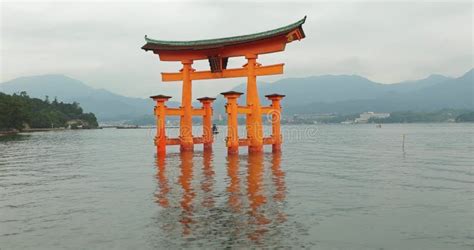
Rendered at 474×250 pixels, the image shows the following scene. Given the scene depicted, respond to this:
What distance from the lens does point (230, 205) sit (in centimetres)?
1170

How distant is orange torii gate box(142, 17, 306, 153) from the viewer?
27.1 m

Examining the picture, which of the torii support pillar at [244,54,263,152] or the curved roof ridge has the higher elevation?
the curved roof ridge

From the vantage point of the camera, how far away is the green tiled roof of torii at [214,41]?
1034 inches

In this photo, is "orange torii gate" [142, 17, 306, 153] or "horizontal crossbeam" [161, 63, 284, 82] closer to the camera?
"orange torii gate" [142, 17, 306, 153]

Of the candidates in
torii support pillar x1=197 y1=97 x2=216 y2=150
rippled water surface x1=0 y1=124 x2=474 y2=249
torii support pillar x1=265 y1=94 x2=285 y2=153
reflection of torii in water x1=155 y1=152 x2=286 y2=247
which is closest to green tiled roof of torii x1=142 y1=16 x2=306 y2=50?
torii support pillar x1=197 y1=97 x2=216 y2=150

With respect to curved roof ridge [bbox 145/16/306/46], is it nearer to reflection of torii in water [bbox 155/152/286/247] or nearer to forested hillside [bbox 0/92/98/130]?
reflection of torii in water [bbox 155/152/286/247]

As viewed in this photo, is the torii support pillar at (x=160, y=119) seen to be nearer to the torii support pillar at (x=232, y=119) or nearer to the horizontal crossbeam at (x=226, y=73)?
the horizontal crossbeam at (x=226, y=73)

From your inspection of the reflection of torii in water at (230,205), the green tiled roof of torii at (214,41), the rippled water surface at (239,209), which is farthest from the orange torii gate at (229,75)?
the reflection of torii in water at (230,205)

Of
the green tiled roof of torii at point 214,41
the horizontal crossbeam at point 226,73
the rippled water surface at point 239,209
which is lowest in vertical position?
the rippled water surface at point 239,209

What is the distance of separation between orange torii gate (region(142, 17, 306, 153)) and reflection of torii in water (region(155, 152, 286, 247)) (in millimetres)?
9232

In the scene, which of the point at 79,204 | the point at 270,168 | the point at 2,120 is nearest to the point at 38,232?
the point at 79,204

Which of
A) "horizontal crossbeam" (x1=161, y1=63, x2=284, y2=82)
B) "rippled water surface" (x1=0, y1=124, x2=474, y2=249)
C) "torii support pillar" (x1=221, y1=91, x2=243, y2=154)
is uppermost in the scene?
"horizontal crossbeam" (x1=161, y1=63, x2=284, y2=82)

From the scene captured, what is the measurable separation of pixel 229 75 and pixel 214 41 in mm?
2630

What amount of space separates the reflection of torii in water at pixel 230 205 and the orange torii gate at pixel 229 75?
923 cm
